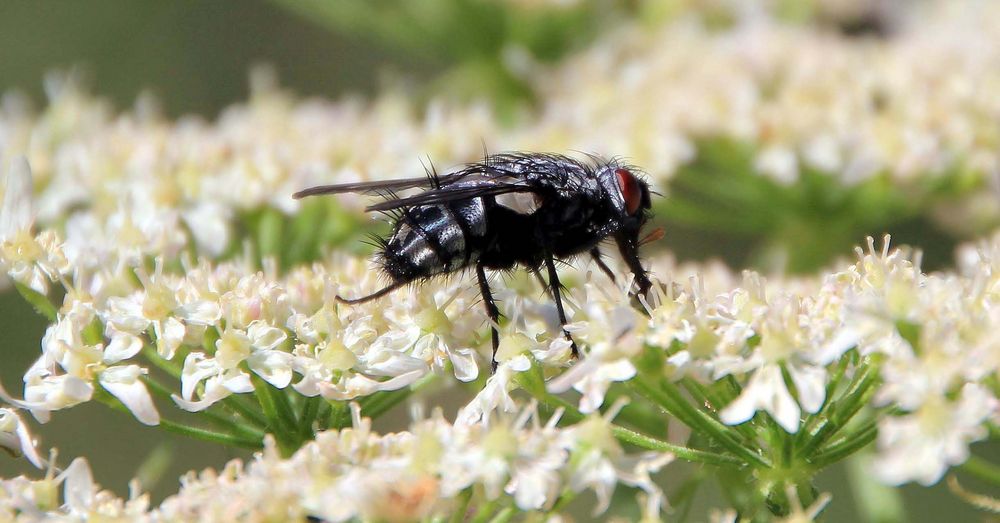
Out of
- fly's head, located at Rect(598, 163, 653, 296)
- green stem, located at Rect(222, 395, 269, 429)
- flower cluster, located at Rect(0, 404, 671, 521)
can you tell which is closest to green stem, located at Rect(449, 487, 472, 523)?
flower cluster, located at Rect(0, 404, 671, 521)

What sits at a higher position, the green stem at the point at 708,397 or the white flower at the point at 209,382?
the white flower at the point at 209,382

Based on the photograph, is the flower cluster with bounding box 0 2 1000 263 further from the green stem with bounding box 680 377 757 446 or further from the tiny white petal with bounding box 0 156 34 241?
the green stem with bounding box 680 377 757 446

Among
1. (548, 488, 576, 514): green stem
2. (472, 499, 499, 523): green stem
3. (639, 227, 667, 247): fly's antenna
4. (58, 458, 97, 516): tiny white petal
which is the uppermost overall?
(58, 458, 97, 516): tiny white petal

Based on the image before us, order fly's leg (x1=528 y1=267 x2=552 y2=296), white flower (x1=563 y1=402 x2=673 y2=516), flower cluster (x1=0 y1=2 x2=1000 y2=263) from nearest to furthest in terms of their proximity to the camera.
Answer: white flower (x1=563 y1=402 x2=673 y2=516), fly's leg (x1=528 y1=267 x2=552 y2=296), flower cluster (x1=0 y1=2 x2=1000 y2=263)

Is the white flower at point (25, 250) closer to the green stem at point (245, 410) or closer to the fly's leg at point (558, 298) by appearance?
the green stem at point (245, 410)

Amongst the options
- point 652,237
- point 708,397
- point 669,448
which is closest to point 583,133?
point 652,237

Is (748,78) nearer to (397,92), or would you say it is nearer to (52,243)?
(397,92)

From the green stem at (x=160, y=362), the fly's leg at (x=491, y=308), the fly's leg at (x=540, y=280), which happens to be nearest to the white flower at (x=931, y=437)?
the fly's leg at (x=491, y=308)

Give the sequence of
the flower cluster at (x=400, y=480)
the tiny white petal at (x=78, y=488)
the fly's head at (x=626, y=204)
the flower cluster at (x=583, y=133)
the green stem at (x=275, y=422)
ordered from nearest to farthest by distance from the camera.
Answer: the flower cluster at (x=400, y=480), the tiny white petal at (x=78, y=488), the green stem at (x=275, y=422), the fly's head at (x=626, y=204), the flower cluster at (x=583, y=133)
